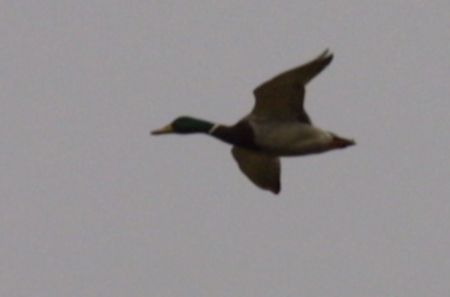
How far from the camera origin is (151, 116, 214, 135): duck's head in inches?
763

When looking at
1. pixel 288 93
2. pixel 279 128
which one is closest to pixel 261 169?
pixel 279 128

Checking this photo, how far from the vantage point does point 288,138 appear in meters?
18.7

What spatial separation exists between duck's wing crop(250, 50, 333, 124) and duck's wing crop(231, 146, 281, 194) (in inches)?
56.2

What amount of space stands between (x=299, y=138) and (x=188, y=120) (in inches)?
58.6

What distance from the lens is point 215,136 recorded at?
62.6 ft

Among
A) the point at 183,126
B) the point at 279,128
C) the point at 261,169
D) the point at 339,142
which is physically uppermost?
the point at 183,126

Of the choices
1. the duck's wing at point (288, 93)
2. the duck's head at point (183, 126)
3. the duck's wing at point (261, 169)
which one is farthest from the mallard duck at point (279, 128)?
the duck's wing at point (261, 169)

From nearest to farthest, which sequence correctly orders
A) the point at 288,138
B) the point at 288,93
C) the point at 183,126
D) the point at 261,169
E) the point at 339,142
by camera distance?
the point at 288,93 → the point at 288,138 → the point at 339,142 → the point at 183,126 → the point at 261,169

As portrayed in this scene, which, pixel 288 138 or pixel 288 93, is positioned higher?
pixel 288 93

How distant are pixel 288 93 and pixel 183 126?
1.59 meters

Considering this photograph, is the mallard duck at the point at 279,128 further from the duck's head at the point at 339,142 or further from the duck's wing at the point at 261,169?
the duck's wing at the point at 261,169

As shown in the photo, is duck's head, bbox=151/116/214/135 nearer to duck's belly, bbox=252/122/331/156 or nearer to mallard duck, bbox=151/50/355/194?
mallard duck, bbox=151/50/355/194

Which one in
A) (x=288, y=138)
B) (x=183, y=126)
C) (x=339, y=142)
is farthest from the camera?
(x=183, y=126)

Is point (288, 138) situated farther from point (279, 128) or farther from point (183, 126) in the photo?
point (183, 126)
